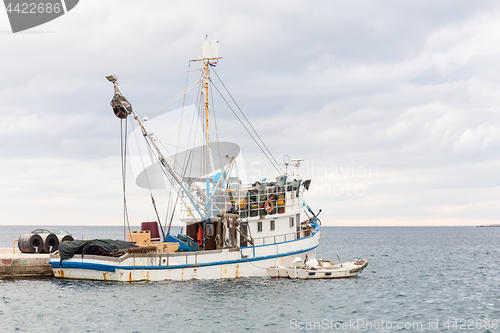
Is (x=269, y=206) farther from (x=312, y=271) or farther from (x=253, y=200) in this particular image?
(x=312, y=271)

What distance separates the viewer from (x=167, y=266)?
28.8 m

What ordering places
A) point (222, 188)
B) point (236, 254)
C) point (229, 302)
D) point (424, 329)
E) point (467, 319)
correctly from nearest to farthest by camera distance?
point (424, 329), point (467, 319), point (229, 302), point (236, 254), point (222, 188)

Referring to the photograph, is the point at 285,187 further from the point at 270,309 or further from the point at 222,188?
the point at 270,309

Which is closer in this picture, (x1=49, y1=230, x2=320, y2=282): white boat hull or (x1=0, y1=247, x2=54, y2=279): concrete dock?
(x1=49, y1=230, x2=320, y2=282): white boat hull

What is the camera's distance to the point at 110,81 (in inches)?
1147

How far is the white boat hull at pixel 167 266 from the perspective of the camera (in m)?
28.5

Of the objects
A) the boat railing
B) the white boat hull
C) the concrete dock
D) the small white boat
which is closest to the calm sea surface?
the small white boat

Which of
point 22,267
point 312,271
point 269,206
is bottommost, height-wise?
point 312,271

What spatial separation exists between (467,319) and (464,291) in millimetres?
8894

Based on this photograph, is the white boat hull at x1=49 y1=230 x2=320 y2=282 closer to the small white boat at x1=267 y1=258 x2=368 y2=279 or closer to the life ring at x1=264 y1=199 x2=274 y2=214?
A: the small white boat at x1=267 y1=258 x2=368 y2=279

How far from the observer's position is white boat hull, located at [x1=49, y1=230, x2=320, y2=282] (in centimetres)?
2853

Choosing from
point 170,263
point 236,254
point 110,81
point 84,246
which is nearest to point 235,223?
point 236,254

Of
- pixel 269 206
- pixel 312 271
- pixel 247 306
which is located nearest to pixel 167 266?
pixel 247 306

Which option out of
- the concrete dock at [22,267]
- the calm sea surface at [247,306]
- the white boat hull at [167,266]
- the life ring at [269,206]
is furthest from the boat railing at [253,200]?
the concrete dock at [22,267]
